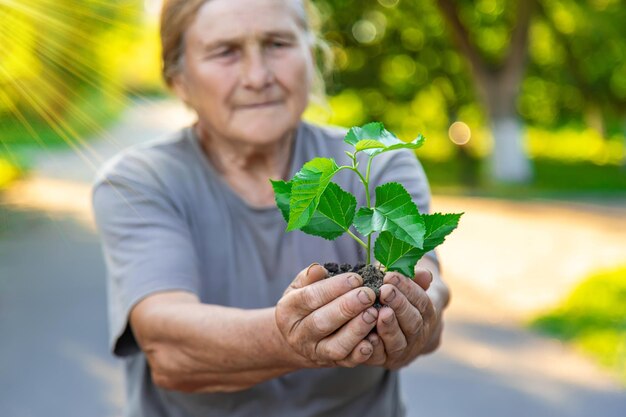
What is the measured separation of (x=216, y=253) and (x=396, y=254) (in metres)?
0.65

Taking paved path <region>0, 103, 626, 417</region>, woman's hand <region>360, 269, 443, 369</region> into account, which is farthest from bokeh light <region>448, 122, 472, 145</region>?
woman's hand <region>360, 269, 443, 369</region>

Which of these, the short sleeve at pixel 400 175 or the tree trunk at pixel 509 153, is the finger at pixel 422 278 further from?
the tree trunk at pixel 509 153

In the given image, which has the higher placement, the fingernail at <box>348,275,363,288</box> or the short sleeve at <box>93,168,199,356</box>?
the fingernail at <box>348,275,363,288</box>

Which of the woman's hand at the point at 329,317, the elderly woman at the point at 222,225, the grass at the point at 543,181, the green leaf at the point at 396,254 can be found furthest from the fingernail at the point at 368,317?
the grass at the point at 543,181

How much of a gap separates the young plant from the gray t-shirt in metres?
0.49

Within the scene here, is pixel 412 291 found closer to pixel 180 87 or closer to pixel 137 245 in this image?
pixel 137 245

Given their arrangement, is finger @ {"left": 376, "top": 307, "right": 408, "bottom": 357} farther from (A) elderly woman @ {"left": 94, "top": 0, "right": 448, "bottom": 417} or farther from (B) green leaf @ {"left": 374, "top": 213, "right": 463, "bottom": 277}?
(A) elderly woman @ {"left": 94, "top": 0, "right": 448, "bottom": 417}

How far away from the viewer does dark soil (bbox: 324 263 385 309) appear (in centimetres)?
177

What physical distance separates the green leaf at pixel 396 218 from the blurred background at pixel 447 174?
0.55 meters

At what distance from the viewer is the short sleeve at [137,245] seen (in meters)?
2.21

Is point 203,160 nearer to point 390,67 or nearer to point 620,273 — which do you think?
point 620,273

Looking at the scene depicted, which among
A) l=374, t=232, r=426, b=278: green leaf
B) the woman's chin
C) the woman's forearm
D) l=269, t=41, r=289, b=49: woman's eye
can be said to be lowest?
the woman's forearm

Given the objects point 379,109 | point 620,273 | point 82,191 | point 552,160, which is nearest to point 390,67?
point 379,109

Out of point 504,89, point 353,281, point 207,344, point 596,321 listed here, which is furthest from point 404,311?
point 504,89
